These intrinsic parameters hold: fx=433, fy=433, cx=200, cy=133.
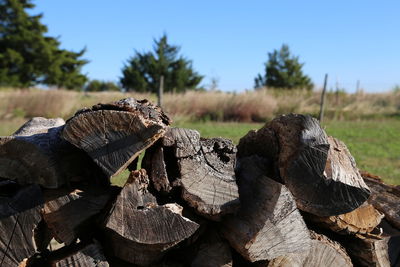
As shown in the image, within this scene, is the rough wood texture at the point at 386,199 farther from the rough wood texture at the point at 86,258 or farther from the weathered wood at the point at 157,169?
the rough wood texture at the point at 86,258

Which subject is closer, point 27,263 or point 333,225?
point 27,263

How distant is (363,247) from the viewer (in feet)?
8.02

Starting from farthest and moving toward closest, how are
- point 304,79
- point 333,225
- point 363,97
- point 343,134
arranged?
point 304,79 → point 363,97 → point 343,134 → point 333,225

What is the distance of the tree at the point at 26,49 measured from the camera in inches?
1180

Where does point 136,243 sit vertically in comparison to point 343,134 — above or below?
above

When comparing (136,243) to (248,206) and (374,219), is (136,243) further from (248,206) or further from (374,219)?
(374,219)

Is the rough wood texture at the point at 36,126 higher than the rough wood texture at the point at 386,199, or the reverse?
the rough wood texture at the point at 36,126

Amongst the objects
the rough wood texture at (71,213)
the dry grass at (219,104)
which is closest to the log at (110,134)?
the rough wood texture at (71,213)

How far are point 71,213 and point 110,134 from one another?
415 mm

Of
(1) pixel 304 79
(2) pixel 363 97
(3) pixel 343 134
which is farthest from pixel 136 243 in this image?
(1) pixel 304 79

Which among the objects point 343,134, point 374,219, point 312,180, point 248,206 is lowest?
point 343,134

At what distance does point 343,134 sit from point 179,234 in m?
11.3

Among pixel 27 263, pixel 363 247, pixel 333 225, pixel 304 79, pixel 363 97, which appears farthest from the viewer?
pixel 304 79

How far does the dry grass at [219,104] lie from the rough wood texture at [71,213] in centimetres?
1073
